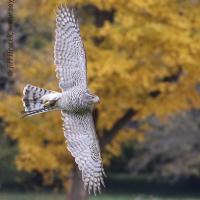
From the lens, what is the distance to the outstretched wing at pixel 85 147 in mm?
6398

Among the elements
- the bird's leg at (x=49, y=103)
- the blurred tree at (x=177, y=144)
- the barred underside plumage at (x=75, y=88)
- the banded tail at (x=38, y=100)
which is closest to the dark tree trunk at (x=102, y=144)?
the barred underside plumage at (x=75, y=88)

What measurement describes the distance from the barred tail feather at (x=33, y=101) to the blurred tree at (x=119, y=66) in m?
5.51

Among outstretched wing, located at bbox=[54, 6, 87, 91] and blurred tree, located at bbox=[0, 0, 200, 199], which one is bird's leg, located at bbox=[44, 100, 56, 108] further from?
blurred tree, located at bbox=[0, 0, 200, 199]

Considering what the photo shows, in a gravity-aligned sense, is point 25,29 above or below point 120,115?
above

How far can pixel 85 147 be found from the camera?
656 cm

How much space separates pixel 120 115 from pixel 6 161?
7.18m

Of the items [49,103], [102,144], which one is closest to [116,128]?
[102,144]

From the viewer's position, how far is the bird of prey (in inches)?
254

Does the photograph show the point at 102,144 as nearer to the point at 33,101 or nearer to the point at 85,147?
the point at 33,101

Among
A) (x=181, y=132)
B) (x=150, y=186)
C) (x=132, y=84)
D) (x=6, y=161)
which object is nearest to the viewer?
(x=132, y=84)

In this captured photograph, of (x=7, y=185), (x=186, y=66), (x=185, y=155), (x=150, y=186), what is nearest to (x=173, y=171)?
(x=185, y=155)

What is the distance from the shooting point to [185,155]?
23.8m

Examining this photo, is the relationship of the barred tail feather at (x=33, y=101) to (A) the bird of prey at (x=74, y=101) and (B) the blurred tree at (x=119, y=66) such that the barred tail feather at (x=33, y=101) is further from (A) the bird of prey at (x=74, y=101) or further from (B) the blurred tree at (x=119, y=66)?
(B) the blurred tree at (x=119, y=66)

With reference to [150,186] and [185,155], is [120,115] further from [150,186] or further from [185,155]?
[150,186]
